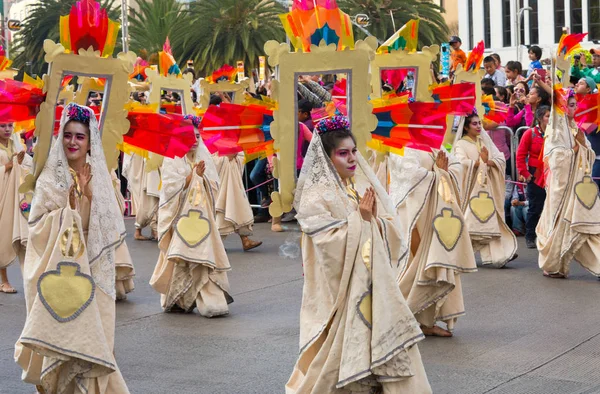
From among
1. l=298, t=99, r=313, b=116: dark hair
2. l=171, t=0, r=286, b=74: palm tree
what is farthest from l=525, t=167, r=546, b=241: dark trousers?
l=171, t=0, r=286, b=74: palm tree

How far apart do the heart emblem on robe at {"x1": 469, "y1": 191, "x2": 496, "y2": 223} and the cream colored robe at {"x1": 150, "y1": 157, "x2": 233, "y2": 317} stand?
3.22 metres

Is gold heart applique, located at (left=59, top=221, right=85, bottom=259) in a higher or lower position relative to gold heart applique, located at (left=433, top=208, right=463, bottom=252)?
higher

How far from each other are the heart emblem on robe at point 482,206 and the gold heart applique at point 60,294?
6.35 m

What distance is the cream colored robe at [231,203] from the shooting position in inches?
517

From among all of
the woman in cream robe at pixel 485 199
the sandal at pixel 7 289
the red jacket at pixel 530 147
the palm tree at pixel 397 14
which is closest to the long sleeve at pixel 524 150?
the red jacket at pixel 530 147

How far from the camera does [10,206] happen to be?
10.1 m

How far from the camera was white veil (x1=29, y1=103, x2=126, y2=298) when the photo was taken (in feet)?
18.3

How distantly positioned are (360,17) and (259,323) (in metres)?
9.13

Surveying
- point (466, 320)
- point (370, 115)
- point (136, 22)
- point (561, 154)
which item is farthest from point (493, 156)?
point (136, 22)

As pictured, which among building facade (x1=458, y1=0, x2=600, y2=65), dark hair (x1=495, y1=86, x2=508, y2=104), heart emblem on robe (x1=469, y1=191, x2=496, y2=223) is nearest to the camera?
heart emblem on robe (x1=469, y1=191, x2=496, y2=223)

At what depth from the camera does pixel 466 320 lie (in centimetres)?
823

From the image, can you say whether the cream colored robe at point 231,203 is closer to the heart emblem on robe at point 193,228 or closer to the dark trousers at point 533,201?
the dark trousers at point 533,201

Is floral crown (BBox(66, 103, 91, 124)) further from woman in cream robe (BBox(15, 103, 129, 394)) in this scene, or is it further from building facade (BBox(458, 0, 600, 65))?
building facade (BBox(458, 0, 600, 65))

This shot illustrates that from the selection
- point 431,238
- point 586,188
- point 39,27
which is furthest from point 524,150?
point 39,27
